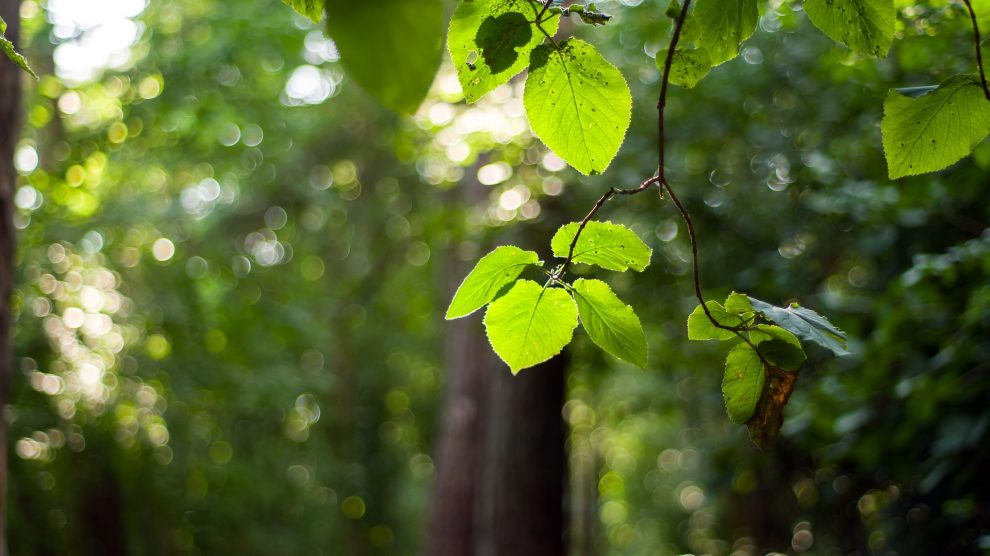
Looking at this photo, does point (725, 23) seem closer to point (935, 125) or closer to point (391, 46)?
point (935, 125)

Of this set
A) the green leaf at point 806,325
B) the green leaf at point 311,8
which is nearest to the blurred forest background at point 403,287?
the green leaf at point 806,325

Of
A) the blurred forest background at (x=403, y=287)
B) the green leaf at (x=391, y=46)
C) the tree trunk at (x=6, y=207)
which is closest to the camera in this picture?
the green leaf at (x=391, y=46)

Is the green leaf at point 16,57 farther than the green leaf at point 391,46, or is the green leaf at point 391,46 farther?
the green leaf at point 16,57

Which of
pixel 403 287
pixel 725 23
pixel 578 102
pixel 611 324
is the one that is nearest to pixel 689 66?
pixel 725 23

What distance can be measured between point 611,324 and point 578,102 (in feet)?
0.72

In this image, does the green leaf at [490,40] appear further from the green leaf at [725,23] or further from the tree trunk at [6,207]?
the tree trunk at [6,207]

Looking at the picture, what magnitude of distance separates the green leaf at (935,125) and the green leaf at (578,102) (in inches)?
10.5

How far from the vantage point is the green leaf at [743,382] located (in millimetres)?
840

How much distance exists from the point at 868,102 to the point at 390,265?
1069cm

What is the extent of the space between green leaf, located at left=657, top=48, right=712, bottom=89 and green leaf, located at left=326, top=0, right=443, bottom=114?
532 mm

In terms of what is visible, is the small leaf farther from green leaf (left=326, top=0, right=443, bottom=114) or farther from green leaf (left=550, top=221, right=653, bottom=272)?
green leaf (left=326, top=0, right=443, bottom=114)

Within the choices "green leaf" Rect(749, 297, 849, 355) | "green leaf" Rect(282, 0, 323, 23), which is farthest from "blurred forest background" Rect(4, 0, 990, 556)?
"green leaf" Rect(282, 0, 323, 23)

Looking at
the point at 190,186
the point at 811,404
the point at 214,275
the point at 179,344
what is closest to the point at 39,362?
the point at 179,344

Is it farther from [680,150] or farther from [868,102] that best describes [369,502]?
[868,102]
